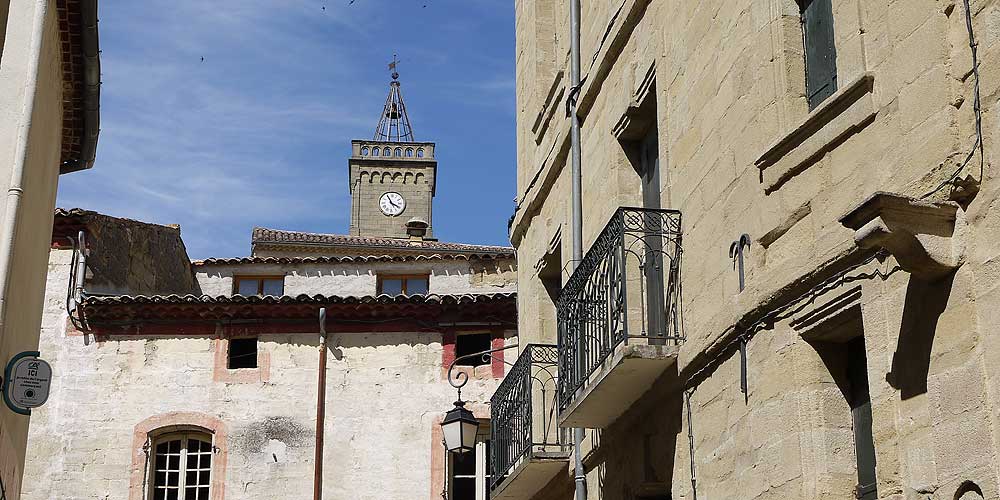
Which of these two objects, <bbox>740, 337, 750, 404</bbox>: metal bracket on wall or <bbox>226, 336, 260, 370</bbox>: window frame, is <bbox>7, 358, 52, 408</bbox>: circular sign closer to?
<bbox>740, 337, 750, 404</bbox>: metal bracket on wall

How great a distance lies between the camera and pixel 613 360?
916cm

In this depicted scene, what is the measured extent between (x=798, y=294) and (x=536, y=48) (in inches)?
300

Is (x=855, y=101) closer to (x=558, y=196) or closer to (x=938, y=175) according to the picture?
(x=938, y=175)

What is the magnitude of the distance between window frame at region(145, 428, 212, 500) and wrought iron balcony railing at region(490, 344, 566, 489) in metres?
9.00

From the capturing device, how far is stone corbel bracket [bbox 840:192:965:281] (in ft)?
18.7

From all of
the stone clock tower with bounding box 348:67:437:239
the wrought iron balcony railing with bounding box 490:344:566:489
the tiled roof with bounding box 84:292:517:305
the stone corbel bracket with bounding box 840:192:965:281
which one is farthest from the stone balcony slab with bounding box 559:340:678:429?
the stone clock tower with bounding box 348:67:437:239

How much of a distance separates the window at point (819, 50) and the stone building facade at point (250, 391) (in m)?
14.5

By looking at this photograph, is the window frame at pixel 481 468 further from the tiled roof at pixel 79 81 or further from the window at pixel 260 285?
the tiled roof at pixel 79 81

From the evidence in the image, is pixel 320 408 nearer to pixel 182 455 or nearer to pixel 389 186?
pixel 182 455

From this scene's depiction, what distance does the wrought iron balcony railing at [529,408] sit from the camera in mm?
12695

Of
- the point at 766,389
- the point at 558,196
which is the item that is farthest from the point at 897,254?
the point at 558,196

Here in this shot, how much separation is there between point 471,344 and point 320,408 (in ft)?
8.45

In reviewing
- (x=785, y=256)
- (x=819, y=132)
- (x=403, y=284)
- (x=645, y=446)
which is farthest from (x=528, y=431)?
(x=403, y=284)

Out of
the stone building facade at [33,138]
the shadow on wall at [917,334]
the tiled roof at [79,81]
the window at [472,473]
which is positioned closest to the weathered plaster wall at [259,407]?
the window at [472,473]
